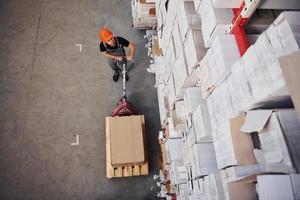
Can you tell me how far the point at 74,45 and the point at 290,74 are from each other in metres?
5.79

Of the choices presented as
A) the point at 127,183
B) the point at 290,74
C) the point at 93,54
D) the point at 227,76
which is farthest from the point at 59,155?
the point at 290,74

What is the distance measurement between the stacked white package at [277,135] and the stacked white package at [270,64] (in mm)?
173

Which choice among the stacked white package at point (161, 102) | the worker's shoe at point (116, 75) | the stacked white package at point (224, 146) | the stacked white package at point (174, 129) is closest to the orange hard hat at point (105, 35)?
the worker's shoe at point (116, 75)

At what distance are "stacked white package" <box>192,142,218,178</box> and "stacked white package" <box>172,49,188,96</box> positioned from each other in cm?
83

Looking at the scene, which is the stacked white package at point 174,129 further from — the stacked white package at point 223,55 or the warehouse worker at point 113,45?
the warehouse worker at point 113,45

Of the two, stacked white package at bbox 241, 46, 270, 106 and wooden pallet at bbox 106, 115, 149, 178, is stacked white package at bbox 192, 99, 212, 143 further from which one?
wooden pallet at bbox 106, 115, 149, 178

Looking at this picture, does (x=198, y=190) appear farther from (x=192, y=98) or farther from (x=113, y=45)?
(x=113, y=45)

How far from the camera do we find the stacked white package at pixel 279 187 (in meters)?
1.48

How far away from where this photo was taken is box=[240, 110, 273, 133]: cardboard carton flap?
169 centimetres

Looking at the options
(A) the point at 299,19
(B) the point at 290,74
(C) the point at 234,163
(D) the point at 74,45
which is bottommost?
(C) the point at 234,163

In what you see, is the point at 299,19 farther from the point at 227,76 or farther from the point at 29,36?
the point at 29,36

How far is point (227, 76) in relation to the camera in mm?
2229

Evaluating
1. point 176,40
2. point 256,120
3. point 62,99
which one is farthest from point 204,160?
point 62,99

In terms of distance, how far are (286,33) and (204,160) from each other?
1522 millimetres
